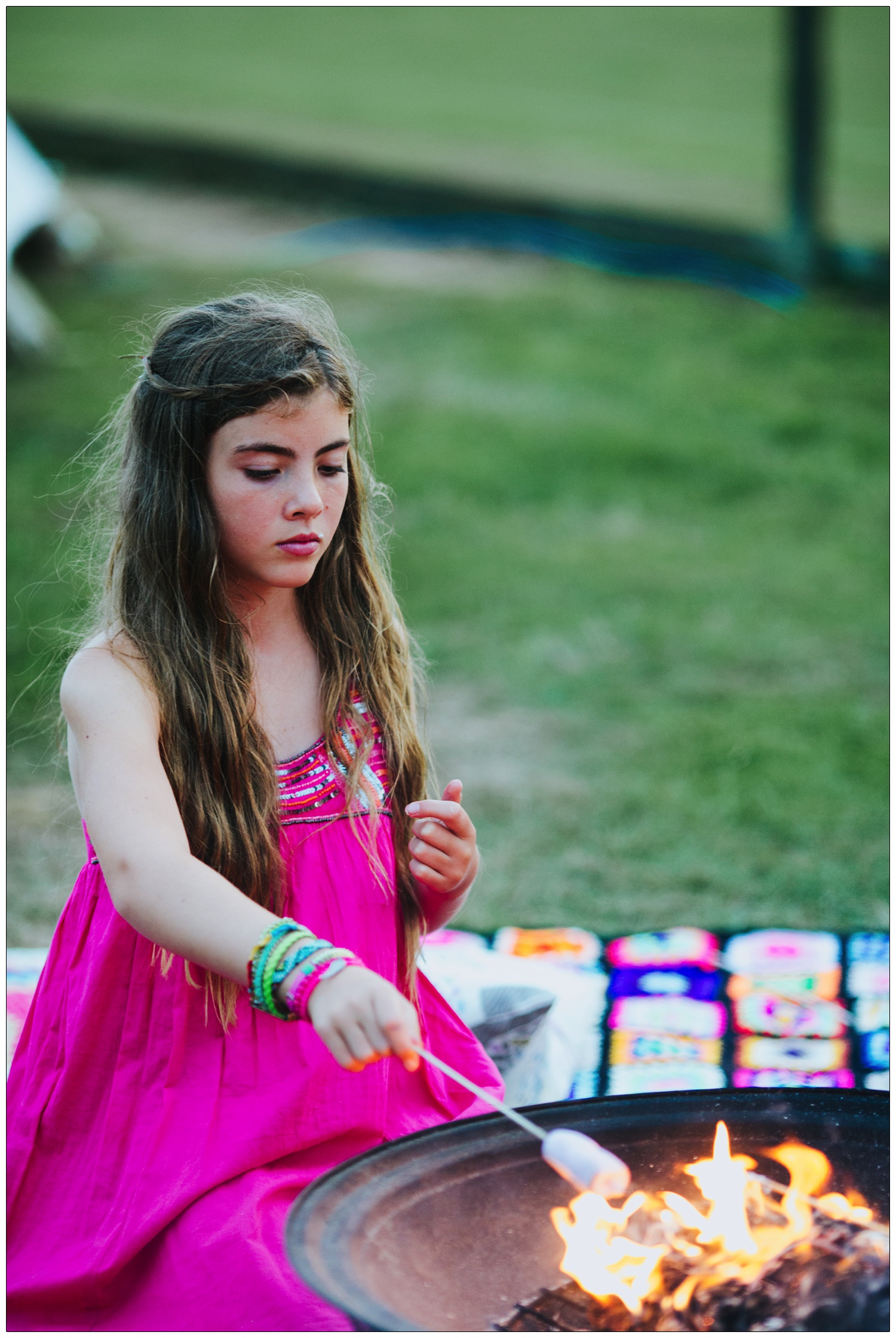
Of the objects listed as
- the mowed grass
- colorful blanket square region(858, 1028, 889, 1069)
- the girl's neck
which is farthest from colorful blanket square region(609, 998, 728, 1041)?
the girl's neck

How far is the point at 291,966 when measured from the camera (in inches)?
46.4

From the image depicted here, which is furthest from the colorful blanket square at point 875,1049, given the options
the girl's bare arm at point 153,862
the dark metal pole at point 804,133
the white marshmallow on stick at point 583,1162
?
the dark metal pole at point 804,133

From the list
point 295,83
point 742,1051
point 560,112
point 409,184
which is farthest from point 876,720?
point 295,83

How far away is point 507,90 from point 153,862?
11537mm

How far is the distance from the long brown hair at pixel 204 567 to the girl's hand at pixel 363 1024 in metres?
0.35

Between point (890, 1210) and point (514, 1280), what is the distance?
36 centimetres

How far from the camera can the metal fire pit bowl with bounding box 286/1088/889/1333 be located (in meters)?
1.19

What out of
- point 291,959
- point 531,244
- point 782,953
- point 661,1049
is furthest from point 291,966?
point 531,244

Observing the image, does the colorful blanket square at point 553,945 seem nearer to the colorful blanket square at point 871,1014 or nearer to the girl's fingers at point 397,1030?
the colorful blanket square at point 871,1014

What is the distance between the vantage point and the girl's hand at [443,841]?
1.50 m

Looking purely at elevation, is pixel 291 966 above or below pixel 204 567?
below

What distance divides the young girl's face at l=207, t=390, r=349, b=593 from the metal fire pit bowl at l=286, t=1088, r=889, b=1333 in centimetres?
61

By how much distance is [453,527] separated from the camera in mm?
5355

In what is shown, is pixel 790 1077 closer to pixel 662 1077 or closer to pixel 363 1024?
pixel 662 1077
